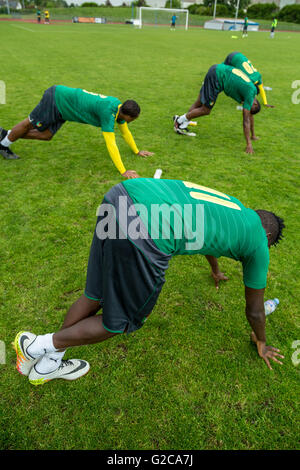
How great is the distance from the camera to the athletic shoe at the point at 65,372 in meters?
2.24

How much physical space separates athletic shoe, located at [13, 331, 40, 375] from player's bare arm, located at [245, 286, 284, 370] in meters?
1.59

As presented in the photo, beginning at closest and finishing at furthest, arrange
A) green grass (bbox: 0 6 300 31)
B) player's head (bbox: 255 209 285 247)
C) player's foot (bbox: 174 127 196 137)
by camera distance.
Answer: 1. player's head (bbox: 255 209 285 247)
2. player's foot (bbox: 174 127 196 137)
3. green grass (bbox: 0 6 300 31)

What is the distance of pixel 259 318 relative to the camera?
7.29 ft

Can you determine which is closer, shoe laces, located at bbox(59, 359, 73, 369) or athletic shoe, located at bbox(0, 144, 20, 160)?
shoe laces, located at bbox(59, 359, 73, 369)

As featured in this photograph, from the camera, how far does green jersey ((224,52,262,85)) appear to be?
21.5ft

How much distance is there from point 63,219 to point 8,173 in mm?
1797

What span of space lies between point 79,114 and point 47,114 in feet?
1.84

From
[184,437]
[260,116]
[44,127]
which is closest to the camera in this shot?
[184,437]

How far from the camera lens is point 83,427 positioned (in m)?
2.12

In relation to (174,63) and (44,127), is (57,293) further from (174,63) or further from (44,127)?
(174,63)

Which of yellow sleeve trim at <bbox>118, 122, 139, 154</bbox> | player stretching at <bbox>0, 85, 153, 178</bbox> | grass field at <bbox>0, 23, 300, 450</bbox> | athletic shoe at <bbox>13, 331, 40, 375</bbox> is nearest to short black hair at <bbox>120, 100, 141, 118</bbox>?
player stretching at <bbox>0, 85, 153, 178</bbox>

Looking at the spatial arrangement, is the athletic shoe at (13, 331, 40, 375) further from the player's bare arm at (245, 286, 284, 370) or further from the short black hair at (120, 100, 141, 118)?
the short black hair at (120, 100, 141, 118)

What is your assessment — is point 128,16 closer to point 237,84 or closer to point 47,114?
point 237,84

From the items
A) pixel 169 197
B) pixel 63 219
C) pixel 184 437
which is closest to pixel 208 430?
pixel 184 437
